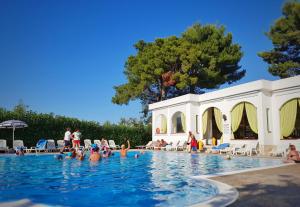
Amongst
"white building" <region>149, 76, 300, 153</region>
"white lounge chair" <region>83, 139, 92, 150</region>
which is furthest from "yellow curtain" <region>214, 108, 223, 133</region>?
"white lounge chair" <region>83, 139, 92, 150</region>

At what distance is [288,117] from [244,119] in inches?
202

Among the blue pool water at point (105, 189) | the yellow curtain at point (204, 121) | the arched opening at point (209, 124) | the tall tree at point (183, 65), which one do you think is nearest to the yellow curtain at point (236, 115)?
the arched opening at point (209, 124)

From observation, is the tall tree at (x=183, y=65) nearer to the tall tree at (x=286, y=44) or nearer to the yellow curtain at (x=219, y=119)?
the tall tree at (x=286, y=44)

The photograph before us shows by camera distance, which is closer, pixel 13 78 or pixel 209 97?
pixel 209 97

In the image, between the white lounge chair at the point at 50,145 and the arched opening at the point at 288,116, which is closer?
the arched opening at the point at 288,116

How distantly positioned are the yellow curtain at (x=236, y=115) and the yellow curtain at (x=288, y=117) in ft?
7.87

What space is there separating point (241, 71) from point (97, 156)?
2226 cm

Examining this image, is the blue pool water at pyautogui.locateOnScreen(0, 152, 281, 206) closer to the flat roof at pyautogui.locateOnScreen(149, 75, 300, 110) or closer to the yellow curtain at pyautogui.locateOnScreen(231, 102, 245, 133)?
the flat roof at pyautogui.locateOnScreen(149, 75, 300, 110)

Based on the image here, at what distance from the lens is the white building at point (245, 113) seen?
16234mm

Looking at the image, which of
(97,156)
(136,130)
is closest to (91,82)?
(136,130)

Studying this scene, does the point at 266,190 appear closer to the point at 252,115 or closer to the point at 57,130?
the point at 252,115

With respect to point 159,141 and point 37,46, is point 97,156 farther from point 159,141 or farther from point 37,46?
point 37,46

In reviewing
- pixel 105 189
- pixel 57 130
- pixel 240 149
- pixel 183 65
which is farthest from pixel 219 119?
pixel 105 189

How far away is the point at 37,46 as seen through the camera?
22.8 metres
